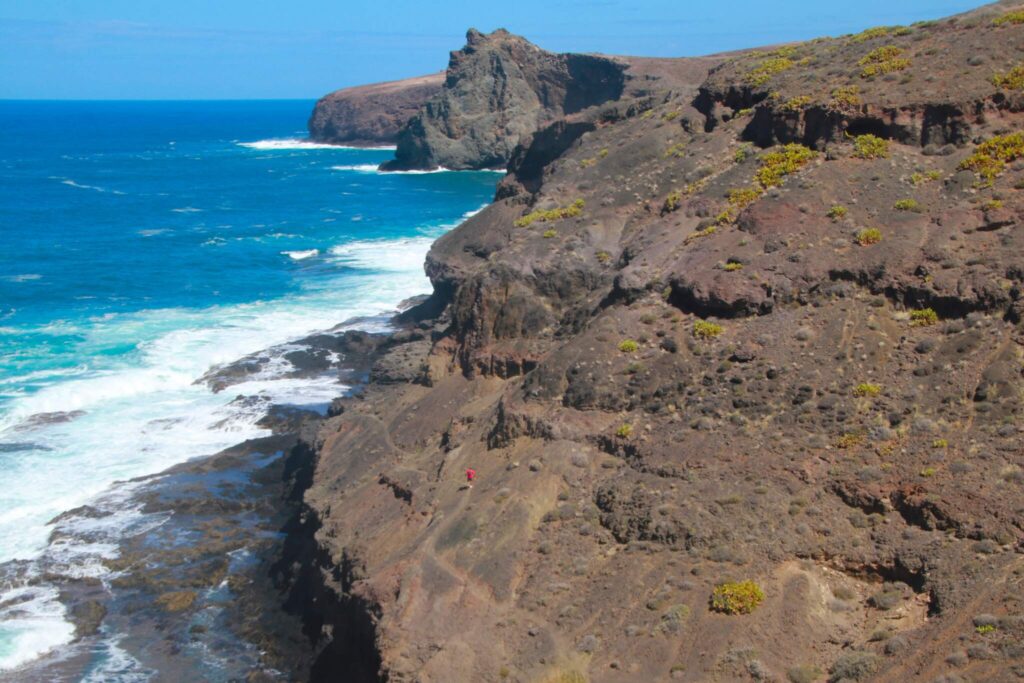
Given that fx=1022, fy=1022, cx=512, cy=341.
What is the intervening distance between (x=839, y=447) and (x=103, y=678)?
1496 cm

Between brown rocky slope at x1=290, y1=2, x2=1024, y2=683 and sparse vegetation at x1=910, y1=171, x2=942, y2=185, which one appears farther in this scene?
sparse vegetation at x1=910, y1=171, x2=942, y2=185

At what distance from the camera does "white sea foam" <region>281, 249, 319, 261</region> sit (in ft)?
202

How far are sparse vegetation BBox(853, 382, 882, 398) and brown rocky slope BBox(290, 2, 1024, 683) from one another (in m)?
0.10

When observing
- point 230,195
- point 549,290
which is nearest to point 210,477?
point 549,290

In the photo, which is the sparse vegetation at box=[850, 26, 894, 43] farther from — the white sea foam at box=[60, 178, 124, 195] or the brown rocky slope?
the white sea foam at box=[60, 178, 124, 195]

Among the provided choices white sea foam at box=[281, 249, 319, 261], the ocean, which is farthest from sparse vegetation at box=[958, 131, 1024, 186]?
white sea foam at box=[281, 249, 319, 261]

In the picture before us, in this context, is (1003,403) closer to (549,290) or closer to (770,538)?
(770,538)

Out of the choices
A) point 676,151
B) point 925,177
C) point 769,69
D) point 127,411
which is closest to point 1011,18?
point 925,177

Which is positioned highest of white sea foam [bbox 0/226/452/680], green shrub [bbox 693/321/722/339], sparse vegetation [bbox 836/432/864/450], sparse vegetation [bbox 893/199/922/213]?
sparse vegetation [bbox 893/199/922/213]

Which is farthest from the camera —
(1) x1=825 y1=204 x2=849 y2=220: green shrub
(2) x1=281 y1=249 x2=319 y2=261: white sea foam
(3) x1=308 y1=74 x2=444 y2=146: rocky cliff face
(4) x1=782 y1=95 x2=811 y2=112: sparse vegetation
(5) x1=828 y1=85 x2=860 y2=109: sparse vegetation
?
(3) x1=308 y1=74 x2=444 y2=146: rocky cliff face

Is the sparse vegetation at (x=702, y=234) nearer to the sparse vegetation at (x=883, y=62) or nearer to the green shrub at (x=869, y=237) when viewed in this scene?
the green shrub at (x=869, y=237)

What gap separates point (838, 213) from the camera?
2178cm

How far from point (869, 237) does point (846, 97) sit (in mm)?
5381

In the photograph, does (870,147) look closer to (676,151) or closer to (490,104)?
(676,151)
